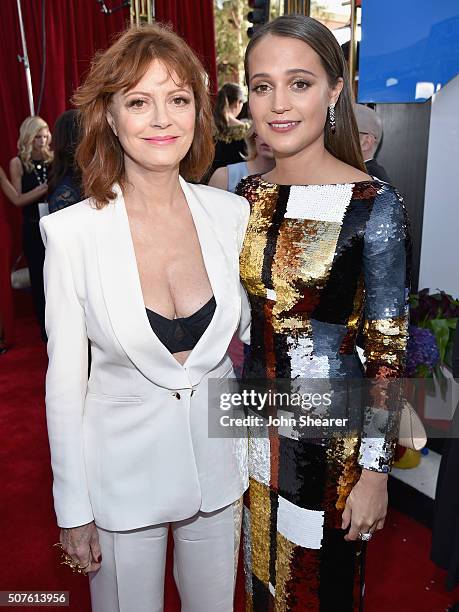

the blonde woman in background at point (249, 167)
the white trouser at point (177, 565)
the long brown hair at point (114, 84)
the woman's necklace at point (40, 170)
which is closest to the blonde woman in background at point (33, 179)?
the woman's necklace at point (40, 170)

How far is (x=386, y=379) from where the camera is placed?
1.42m

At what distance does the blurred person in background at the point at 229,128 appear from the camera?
15.0ft

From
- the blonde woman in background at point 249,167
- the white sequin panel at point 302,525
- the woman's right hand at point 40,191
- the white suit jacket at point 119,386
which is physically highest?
the blonde woman in background at point 249,167

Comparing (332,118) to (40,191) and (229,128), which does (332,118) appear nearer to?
(229,128)

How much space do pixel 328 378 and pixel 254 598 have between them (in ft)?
2.43

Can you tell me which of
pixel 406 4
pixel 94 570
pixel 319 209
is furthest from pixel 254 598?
pixel 406 4

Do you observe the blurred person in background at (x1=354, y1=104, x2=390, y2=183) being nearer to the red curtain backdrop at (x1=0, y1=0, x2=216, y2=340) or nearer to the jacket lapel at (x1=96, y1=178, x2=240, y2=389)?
the jacket lapel at (x1=96, y1=178, x2=240, y2=389)

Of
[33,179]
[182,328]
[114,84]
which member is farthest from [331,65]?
[33,179]

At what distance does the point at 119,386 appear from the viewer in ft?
4.54

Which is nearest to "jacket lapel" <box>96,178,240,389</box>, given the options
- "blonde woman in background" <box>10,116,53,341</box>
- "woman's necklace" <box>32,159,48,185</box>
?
"blonde woman in background" <box>10,116,53,341</box>

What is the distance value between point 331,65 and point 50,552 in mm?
2303

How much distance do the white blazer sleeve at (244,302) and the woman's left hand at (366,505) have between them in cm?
46

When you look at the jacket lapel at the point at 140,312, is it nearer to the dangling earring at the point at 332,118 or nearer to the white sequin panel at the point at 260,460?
the white sequin panel at the point at 260,460

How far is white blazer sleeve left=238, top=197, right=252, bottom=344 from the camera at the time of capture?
5.19 feet
